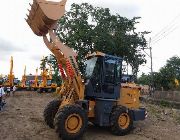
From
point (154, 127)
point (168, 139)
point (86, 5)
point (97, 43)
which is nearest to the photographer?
point (168, 139)

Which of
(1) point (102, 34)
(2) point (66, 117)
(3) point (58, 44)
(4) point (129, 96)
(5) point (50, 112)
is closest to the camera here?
(2) point (66, 117)

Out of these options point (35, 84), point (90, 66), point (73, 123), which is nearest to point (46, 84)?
point (35, 84)

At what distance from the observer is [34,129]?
1353 cm

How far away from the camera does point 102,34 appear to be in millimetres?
37219

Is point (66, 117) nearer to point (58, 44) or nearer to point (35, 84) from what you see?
point (58, 44)

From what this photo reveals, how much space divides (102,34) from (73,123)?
25.8 metres

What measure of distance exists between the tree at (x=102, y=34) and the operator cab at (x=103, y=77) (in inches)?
900

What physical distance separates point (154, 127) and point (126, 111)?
2366 millimetres

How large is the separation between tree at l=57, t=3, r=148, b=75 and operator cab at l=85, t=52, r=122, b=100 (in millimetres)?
22853

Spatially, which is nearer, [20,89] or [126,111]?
[126,111]

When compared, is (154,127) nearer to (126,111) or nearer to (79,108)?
(126,111)

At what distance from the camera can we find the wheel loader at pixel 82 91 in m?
12.0

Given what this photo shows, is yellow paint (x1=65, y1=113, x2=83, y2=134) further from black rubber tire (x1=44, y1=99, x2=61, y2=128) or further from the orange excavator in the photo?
the orange excavator

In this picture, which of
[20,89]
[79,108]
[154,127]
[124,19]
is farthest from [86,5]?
[79,108]
